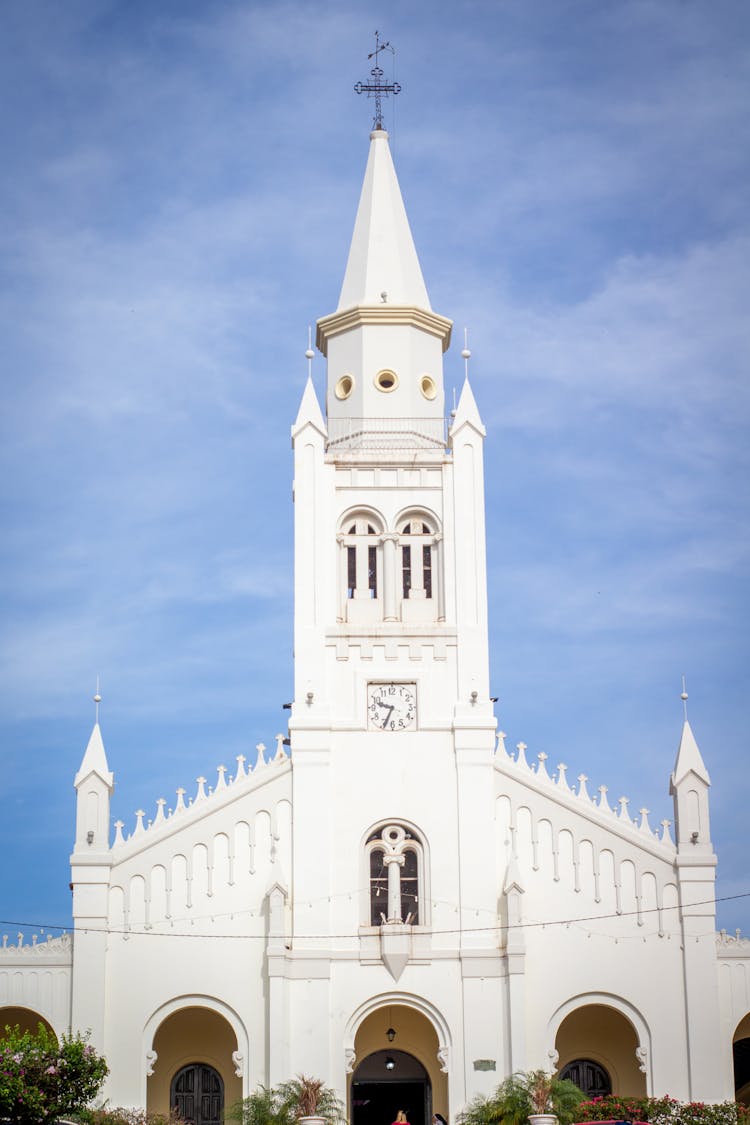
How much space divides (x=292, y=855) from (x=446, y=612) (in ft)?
25.8

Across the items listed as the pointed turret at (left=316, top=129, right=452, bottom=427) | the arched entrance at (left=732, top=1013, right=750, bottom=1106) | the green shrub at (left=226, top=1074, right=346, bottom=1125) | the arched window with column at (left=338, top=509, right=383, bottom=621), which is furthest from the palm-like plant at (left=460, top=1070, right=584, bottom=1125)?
the pointed turret at (left=316, top=129, right=452, bottom=427)

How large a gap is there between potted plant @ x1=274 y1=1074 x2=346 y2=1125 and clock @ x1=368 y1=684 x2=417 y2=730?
944 centimetres

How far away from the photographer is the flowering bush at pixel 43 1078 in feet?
119

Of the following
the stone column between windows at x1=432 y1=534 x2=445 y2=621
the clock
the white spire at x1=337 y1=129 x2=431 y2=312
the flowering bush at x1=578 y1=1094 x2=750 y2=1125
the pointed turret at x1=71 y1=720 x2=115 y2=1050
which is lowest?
the flowering bush at x1=578 y1=1094 x2=750 y2=1125

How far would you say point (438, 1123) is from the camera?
147 ft

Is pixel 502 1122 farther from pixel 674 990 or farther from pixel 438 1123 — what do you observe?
pixel 674 990

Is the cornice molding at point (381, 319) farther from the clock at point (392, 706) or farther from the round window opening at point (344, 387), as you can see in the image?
the clock at point (392, 706)

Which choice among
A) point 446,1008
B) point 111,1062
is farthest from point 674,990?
point 111,1062

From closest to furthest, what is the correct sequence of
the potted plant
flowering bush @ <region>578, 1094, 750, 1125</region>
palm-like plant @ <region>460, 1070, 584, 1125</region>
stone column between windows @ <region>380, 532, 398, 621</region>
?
flowering bush @ <region>578, 1094, 750, 1125</region> → palm-like plant @ <region>460, 1070, 584, 1125</region> → the potted plant → stone column between windows @ <region>380, 532, 398, 621</region>

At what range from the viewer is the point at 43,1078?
3691 cm

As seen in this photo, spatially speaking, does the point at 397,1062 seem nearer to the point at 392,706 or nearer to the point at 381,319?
the point at 392,706

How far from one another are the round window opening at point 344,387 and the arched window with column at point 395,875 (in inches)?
512

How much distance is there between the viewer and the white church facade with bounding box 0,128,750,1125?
46.2 meters

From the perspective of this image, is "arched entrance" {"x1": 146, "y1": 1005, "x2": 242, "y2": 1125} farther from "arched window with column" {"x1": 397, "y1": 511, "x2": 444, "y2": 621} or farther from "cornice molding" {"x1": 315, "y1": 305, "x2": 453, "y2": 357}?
"cornice molding" {"x1": 315, "y1": 305, "x2": 453, "y2": 357}
